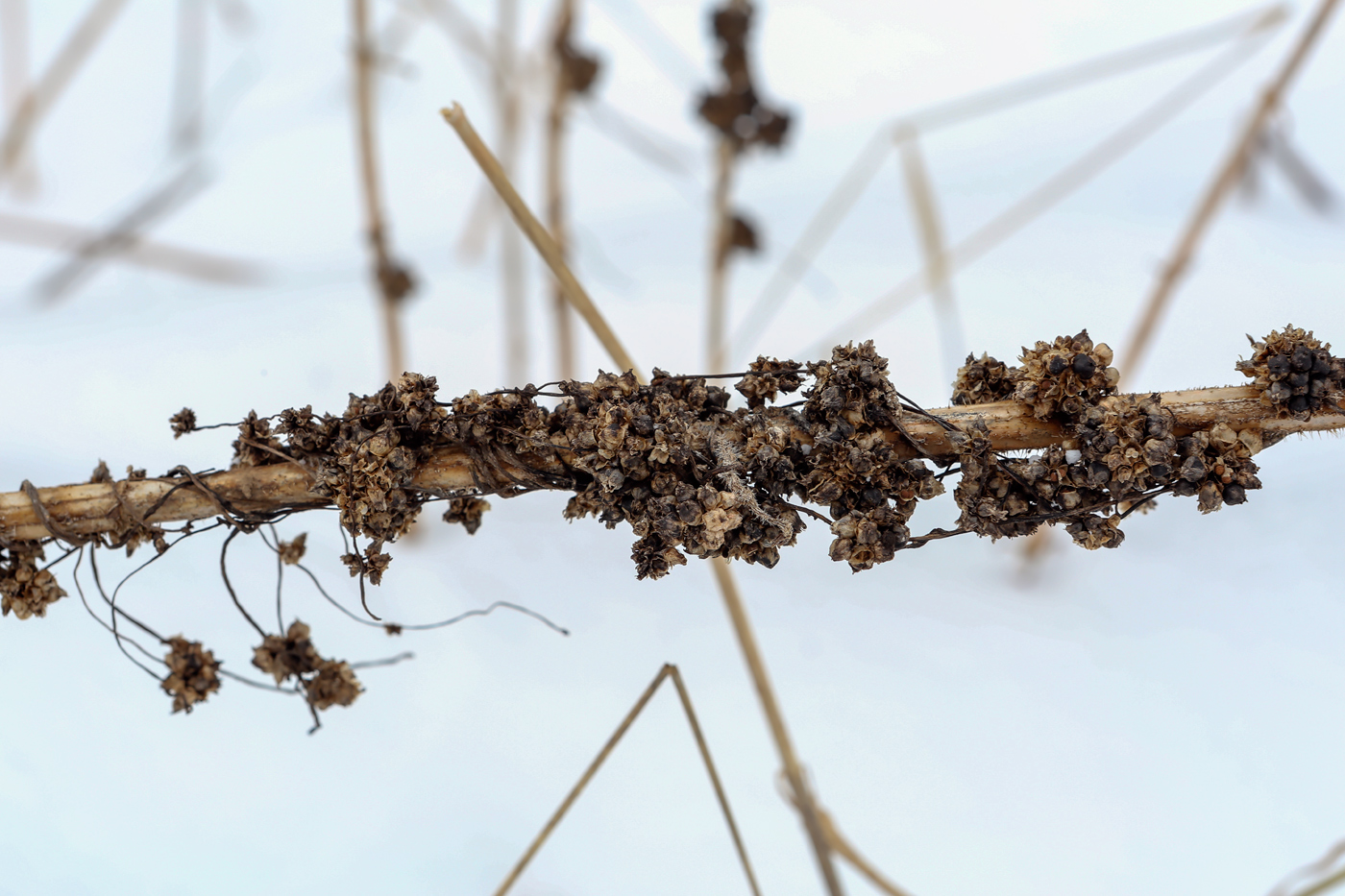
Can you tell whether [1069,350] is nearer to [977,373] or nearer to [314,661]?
[977,373]

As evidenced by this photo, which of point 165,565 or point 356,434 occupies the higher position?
point 165,565

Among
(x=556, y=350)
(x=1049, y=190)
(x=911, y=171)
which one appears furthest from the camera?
(x=1049, y=190)

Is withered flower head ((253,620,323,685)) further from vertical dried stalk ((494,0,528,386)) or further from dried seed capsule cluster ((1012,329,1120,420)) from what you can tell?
vertical dried stalk ((494,0,528,386))

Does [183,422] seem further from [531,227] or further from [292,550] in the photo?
[531,227]

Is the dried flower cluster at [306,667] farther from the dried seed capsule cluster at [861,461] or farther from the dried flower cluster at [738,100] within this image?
the dried flower cluster at [738,100]

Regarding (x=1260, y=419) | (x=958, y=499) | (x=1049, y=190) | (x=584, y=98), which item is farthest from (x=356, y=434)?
(x=1049, y=190)

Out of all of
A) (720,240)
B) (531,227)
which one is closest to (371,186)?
(720,240)
